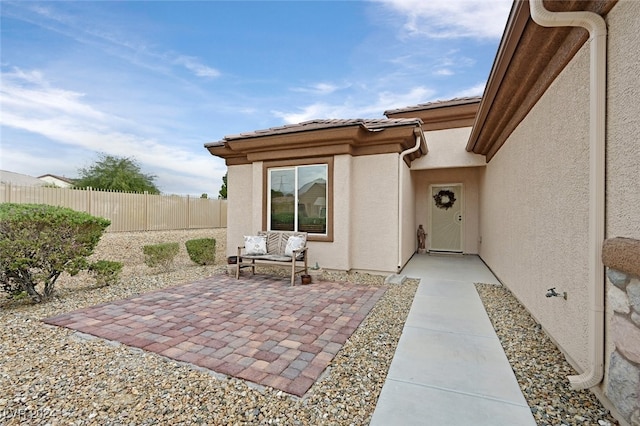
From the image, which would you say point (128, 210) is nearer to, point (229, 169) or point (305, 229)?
point (229, 169)

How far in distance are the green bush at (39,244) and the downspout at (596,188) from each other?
22.5 feet

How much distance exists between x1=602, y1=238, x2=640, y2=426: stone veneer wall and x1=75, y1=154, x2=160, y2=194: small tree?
23.7 metres

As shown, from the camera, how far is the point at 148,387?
2381mm

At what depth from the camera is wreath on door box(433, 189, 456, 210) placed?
10320mm

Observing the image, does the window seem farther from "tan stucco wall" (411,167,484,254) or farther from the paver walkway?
"tan stucco wall" (411,167,484,254)

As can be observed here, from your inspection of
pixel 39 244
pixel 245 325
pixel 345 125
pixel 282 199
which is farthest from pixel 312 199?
pixel 39 244

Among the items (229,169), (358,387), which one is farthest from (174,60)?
(358,387)

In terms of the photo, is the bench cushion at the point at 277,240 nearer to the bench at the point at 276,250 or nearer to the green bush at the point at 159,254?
the bench at the point at 276,250

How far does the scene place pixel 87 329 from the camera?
3.58 metres

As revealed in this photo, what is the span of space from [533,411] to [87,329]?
190 inches

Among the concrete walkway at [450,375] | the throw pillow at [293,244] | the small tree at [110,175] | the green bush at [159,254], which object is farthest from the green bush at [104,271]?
the small tree at [110,175]

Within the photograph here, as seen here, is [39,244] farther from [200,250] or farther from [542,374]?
[542,374]

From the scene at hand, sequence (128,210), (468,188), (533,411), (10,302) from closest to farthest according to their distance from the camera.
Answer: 1. (533,411)
2. (10,302)
3. (468,188)
4. (128,210)

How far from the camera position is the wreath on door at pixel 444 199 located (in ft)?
33.9
